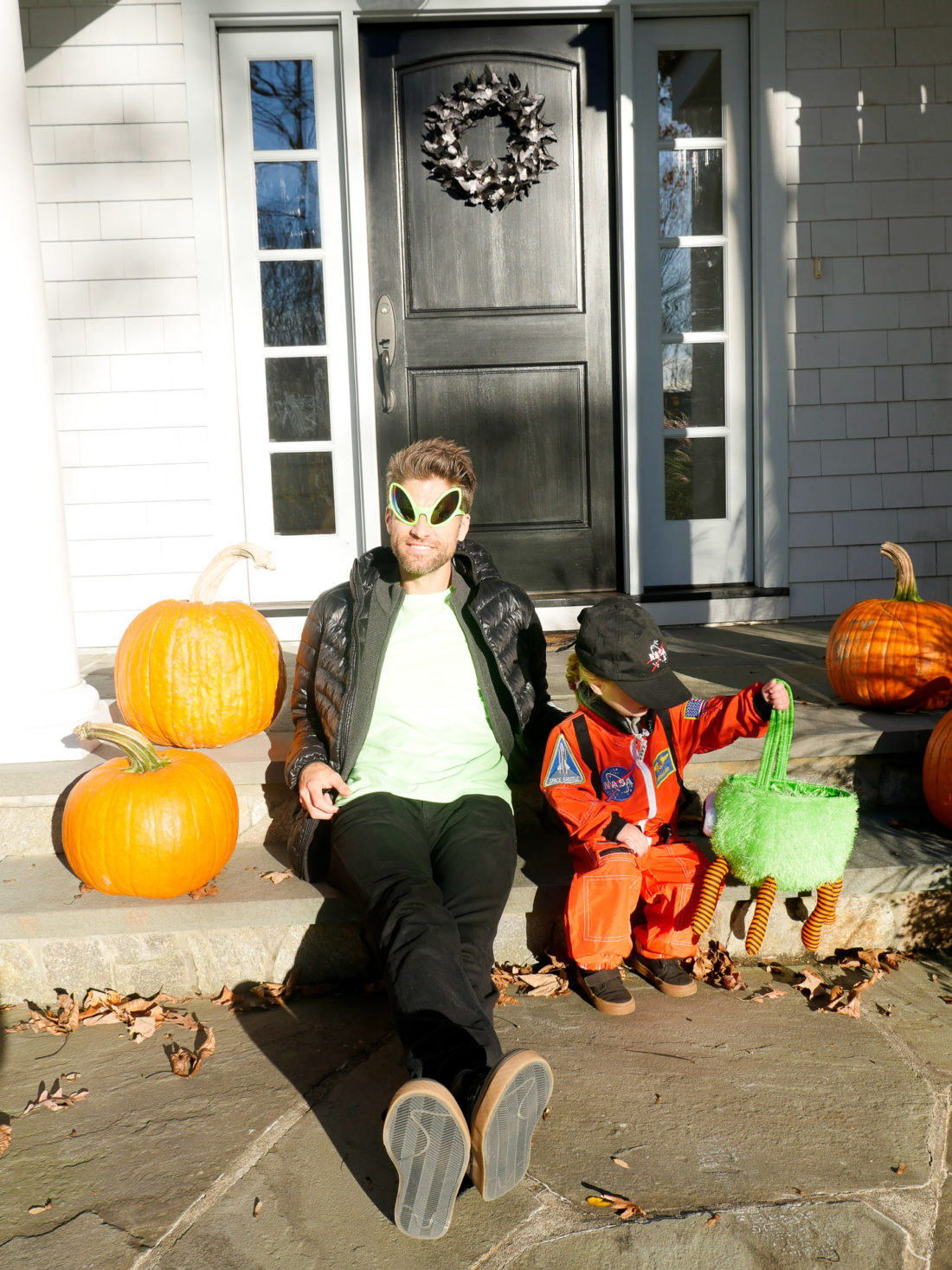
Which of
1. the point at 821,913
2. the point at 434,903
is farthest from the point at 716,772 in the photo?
the point at 434,903

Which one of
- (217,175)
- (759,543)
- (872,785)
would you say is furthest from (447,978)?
(217,175)

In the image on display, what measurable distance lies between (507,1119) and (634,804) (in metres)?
0.92

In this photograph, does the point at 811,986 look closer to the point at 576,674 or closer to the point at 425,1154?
the point at 576,674

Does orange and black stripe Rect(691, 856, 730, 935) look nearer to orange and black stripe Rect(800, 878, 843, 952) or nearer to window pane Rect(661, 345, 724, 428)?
orange and black stripe Rect(800, 878, 843, 952)

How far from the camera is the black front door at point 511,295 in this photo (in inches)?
186

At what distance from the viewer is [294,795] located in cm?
302

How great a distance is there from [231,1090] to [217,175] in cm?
392

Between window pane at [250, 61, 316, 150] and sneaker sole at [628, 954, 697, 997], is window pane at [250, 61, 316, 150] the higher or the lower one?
Result: the higher one

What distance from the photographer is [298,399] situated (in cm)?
493

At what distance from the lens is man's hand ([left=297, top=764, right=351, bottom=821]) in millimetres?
2512

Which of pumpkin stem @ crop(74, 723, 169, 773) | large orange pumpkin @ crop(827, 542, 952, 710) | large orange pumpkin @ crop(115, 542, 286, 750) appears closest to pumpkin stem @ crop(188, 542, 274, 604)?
large orange pumpkin @ crop(115, 542, 286, 750)

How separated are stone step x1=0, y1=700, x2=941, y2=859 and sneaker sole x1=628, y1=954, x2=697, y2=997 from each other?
2.18ft

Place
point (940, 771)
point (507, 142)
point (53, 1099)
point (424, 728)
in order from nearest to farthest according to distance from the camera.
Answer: point (53, 1099)
point (424, 728)
point (940, 771)
point (507, 142)

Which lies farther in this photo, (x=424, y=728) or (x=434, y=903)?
(x=424, y=728)
